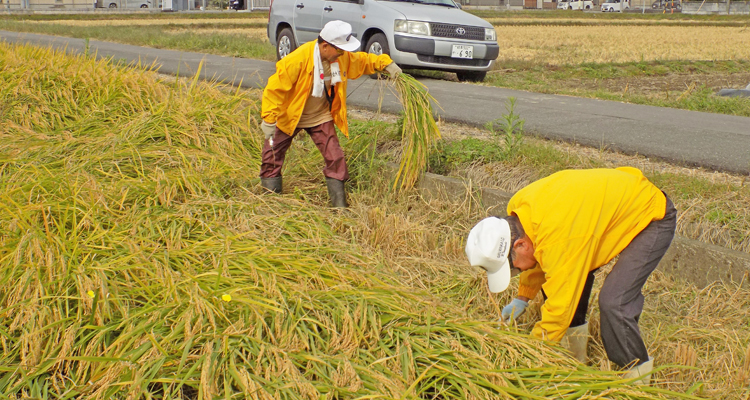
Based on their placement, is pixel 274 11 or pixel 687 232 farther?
pixel 274 11

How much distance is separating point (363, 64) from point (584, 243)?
102 inches

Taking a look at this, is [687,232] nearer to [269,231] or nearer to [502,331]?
[502,331]

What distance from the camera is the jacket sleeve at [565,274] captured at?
242cm

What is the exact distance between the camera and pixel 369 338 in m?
2.75

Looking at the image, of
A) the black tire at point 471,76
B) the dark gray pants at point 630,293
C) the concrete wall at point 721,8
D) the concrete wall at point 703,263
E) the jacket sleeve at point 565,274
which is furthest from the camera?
the concrete wall at point 721,8

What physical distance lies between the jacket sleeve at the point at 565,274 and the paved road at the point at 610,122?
2900mm

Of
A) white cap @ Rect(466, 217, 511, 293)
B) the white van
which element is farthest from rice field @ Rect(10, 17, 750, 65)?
white cap @ Rect(466, 217, 511, 293)

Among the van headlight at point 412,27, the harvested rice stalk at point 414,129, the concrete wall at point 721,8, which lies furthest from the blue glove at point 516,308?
the concrete wall at point 721,8

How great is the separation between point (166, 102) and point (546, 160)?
3.03 meters

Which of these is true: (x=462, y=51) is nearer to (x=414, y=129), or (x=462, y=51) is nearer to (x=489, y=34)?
(x=489, y=34)

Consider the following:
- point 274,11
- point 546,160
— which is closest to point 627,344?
point 546,160

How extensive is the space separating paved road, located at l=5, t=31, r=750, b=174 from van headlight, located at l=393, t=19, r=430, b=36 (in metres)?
0.78

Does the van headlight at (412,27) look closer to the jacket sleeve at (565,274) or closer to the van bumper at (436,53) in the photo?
the van bumper at (436,53)

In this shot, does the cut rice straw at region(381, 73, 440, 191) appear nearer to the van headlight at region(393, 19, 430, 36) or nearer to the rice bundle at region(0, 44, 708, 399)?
the rice bundle at region(0, 44, 708, 399)
